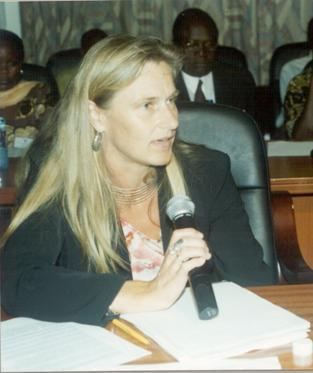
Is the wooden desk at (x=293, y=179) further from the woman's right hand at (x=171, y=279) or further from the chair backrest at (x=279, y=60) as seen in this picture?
the chair backrest at (x=279, y=60)

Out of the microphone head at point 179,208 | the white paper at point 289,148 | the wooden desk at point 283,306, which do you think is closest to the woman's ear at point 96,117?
the microphone head at point 179,208

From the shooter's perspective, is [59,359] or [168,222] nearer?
[59,359]

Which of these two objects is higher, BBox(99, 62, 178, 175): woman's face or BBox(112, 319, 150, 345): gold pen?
BBox(99, 62, 178, 175): woman's face

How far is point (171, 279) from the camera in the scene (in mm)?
1039

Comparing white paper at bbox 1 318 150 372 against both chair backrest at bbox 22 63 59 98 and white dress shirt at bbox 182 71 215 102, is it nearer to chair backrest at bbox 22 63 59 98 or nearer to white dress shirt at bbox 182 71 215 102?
chair backrest at bbox 22 63 59 98

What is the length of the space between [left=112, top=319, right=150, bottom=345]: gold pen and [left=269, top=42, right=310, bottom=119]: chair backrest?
7.75 ft

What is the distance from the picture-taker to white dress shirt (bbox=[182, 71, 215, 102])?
290 cm

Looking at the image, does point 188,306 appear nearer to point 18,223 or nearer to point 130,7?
point 18,223

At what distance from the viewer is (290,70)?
3164 mm

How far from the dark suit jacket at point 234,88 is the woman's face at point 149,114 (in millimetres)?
1654

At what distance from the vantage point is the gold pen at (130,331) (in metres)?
0.95

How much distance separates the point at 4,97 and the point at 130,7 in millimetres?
1227

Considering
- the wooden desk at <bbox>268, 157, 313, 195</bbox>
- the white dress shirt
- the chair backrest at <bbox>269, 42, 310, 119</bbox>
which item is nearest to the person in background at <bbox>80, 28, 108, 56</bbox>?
the white dress shirt

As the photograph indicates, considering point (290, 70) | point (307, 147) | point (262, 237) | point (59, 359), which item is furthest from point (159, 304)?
point (290, 70)
